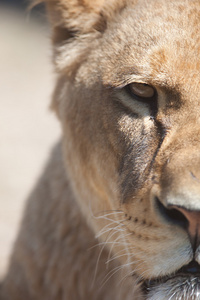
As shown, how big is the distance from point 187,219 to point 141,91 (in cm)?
48

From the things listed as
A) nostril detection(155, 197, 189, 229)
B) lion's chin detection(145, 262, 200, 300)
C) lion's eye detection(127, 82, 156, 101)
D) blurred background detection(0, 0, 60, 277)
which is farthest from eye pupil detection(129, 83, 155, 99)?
blurred background detection(0, 0, 60, 277)

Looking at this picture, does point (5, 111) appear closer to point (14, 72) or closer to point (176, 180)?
point (14, 72)

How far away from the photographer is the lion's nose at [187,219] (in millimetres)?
1379

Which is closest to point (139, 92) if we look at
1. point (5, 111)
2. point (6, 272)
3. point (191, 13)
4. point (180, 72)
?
point (180, 72)

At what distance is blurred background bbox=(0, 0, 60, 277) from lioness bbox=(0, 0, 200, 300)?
32cm

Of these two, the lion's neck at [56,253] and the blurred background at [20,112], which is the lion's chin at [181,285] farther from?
the blurred background at [20,112]

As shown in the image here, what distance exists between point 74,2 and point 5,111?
2964 mm

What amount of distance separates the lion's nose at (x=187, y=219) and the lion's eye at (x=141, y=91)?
407 mm

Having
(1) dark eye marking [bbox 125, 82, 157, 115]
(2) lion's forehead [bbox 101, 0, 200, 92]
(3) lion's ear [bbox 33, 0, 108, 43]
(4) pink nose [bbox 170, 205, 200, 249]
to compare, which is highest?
(3) lion's ear [bbox 33, 0, 108, 43]

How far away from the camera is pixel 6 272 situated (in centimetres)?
271

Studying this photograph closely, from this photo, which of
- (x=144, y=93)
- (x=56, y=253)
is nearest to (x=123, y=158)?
(x=144, y=93)

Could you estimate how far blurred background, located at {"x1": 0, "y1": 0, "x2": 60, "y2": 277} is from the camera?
336 centimetres

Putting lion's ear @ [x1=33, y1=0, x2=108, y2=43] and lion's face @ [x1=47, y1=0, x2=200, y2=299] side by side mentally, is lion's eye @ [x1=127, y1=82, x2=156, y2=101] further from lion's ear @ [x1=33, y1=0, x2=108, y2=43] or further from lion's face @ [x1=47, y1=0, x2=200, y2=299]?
lion's ear @ [x1=33, y1=0, x2=108, y2=43]

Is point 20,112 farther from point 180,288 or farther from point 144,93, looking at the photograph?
point 180,288
